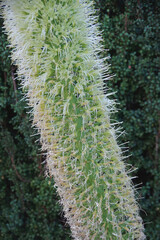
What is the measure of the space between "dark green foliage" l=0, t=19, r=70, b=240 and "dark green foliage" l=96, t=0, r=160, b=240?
53cm

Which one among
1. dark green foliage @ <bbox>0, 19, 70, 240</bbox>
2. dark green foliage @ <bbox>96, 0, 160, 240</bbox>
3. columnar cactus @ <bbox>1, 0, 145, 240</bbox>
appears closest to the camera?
columnar cactus @ <bbox>1, 0, 145, 240</bbox>

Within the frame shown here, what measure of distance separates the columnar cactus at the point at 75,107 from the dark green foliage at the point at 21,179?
0.70 meters

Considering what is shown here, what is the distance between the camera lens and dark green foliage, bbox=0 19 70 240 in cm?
161

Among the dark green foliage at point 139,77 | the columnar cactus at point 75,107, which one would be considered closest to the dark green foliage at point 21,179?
the dark green foliage at point 139,77

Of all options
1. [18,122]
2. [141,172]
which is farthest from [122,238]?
[18,122]

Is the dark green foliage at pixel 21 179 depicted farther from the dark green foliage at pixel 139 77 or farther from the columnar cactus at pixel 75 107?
the columnar cactus at pixel 75 107

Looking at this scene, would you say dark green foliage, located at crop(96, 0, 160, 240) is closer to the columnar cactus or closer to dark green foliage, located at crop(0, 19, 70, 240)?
dark green foliage, located at crop(0, 19, 70, 240)

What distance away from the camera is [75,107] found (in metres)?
0.80

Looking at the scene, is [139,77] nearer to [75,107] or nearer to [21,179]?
[75,107]

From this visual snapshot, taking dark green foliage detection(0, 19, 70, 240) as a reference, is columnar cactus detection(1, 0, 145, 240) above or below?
above

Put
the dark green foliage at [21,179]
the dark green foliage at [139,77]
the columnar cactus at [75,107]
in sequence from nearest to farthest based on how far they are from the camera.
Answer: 1. the columnar cactus at [75,107]
2. the dark green foliage at [139,77]
3. the dark green foliage at [21,179]

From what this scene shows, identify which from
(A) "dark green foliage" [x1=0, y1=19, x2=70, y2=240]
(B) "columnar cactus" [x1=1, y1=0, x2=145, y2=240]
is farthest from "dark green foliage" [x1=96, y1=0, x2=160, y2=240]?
(B) "columnar cactus" [x1=1, y1=0, x2=145, y2=240]

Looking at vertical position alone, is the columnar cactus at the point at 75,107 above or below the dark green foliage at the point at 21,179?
above

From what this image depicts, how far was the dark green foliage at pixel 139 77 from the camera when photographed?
1.46m
